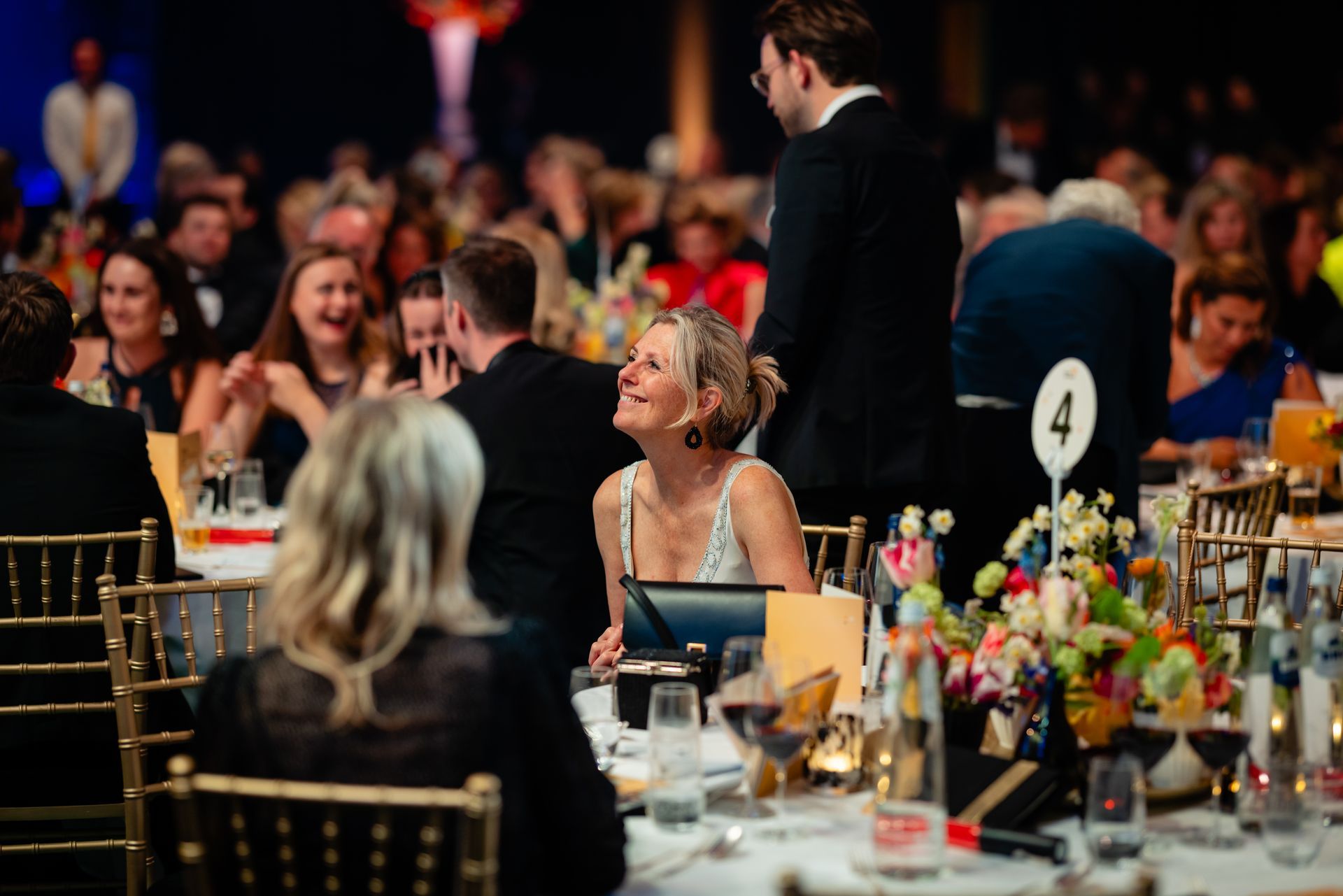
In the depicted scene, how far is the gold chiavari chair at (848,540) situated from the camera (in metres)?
3.12

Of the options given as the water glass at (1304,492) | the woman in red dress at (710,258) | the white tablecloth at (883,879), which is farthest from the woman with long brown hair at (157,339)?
the white tablecloth at (883,879)

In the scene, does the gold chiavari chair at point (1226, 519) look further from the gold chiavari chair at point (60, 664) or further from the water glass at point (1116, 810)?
the gold chiavari chair at point (60, 664)

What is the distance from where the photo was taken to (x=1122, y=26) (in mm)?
16125

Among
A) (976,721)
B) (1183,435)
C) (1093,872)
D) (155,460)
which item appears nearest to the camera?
(1093,872)

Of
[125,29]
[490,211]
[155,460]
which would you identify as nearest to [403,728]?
[155,460]

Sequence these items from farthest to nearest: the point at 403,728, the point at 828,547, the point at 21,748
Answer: the point at 828,547
the point at 21,748
the point at 403,728

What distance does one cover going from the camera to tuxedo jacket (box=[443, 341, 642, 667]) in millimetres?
3414

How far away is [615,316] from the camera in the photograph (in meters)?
6.78

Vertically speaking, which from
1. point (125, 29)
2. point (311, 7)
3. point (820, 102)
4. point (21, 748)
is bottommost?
point (21, 748)

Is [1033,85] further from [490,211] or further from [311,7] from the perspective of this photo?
[311,7]

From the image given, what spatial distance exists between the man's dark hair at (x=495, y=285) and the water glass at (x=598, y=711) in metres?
1.43

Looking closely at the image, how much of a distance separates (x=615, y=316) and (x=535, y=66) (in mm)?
12613

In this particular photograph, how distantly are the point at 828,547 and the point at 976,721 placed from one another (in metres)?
1.52

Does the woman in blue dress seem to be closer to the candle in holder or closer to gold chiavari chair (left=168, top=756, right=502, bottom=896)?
the candle in holder
